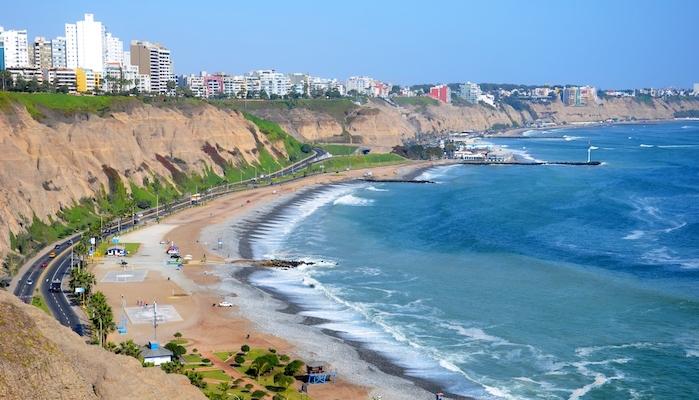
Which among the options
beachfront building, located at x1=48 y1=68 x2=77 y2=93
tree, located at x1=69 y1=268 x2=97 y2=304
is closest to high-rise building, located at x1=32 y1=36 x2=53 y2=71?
beachfront building, located at x1=48 y1=68 x2=77 y2=93

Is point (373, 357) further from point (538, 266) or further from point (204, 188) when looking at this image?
point (204, 188)

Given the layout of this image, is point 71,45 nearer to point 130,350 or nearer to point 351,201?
point 351,201

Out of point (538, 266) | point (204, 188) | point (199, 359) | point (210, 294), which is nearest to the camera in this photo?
point (199, 359)

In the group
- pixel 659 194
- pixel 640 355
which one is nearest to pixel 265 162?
pixel 659 194

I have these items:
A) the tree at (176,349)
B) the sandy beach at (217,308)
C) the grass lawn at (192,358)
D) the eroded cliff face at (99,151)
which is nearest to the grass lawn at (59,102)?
the eroded cliff face at (99,151)

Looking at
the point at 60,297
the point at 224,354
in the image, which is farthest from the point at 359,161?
the point at 224,354

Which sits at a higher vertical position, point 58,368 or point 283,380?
point 58,368
